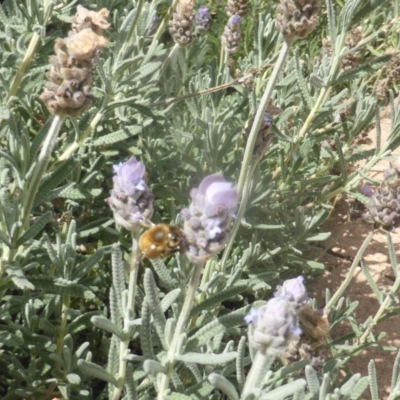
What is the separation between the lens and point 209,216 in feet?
4.22

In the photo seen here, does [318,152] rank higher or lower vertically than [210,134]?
lower

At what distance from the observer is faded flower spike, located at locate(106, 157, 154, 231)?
153cm

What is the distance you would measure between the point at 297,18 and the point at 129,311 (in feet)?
3.26

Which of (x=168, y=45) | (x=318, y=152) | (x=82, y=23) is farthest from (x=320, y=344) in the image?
(x=168, y=45)

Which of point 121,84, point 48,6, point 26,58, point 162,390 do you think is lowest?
point 162,390

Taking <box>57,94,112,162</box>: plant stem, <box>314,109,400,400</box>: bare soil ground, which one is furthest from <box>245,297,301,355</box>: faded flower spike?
<box>314,109,400,400</box>: bare soil ground

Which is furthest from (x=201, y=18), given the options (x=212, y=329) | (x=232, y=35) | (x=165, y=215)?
(x=212, y=329)

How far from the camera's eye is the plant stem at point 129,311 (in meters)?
1.57

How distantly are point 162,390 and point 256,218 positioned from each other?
1.37 meters

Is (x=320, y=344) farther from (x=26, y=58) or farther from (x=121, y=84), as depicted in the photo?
(x=26, y=58)

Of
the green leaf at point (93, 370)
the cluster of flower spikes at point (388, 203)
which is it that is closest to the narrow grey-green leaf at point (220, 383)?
the green leaf at point (93, 370)

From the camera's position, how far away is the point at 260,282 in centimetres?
236

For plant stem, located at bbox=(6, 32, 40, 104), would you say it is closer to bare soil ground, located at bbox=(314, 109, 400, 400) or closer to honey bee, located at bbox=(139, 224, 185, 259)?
honey bee, located at bbox=(139, 224, 185, 259)

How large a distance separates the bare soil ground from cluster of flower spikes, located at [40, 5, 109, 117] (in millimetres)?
1803
